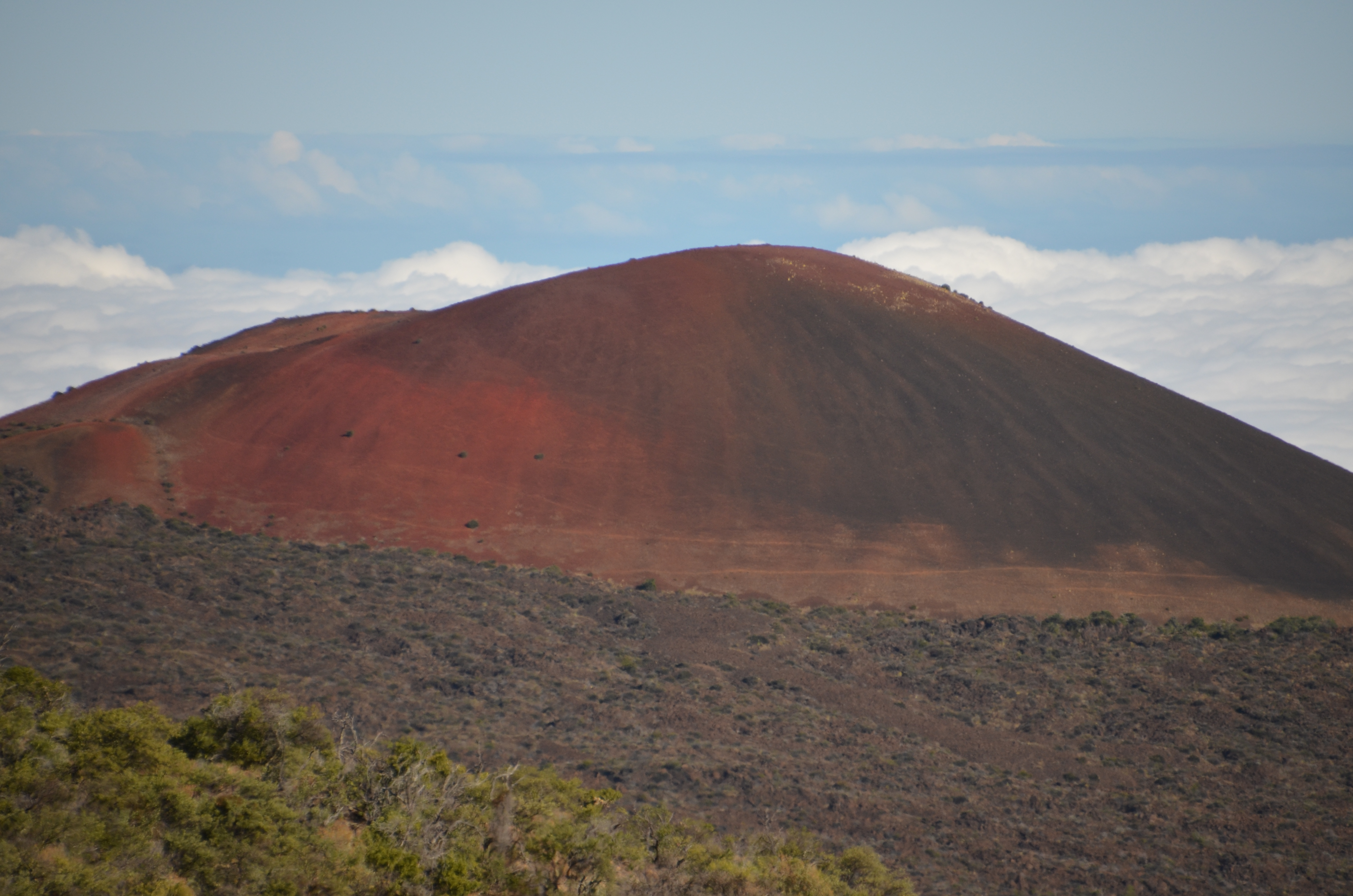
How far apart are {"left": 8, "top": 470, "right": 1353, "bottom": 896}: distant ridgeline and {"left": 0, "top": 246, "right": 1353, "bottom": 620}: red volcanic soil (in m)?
2.29

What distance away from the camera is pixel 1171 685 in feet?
80.7

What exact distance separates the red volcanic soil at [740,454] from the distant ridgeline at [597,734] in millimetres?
2287

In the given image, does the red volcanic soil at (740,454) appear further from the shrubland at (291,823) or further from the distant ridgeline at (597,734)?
the shrubland at (291,823)

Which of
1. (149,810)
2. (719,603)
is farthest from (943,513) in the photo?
Result: (149,810)

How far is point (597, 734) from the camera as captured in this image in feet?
65.0

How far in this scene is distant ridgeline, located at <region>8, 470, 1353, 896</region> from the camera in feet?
29.9

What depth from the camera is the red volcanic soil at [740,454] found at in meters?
31.8

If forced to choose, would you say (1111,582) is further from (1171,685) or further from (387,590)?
(387,590)

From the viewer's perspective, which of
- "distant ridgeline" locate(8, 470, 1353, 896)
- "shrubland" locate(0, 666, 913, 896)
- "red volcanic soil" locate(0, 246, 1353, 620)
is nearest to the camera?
"shrubland" locate(0, 666, 913, 896)

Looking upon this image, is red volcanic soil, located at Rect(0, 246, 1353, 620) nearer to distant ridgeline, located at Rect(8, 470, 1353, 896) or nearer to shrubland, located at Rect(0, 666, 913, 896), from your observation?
distant ridgeline, located at Rect(8, 470, 1353, 896)

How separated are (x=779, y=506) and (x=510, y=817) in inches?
1002

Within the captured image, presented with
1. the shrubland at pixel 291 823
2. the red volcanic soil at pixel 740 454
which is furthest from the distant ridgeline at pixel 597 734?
the red volcanic soil at pixel 740 454

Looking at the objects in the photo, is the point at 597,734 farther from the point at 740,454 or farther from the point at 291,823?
the point at 740,454

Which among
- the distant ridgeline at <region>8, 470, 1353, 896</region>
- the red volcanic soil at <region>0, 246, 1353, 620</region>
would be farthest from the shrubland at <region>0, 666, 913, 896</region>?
the red volcanic soil at <region>0, 246, 1353, 620</region>
